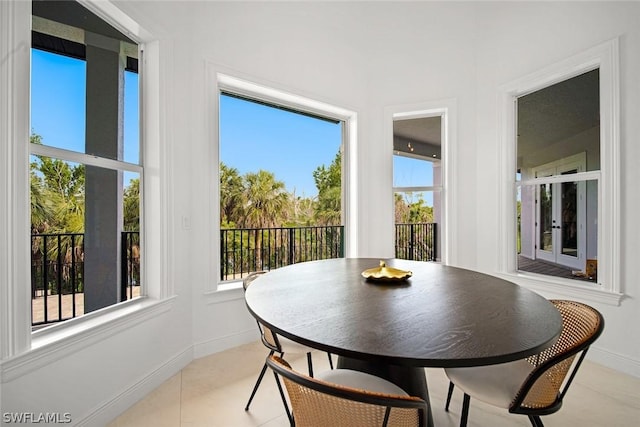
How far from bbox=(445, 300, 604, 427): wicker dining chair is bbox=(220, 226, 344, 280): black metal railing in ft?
7.15

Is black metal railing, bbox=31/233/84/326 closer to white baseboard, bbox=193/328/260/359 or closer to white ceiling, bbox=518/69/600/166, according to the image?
white baseboard, bbox=193/328/260/359

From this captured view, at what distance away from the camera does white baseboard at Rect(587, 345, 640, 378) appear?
2.28 metres

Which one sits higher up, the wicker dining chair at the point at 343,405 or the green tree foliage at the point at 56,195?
the green tree foliage at the point at 56,195

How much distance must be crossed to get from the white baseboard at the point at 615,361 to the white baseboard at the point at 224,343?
2.80 m

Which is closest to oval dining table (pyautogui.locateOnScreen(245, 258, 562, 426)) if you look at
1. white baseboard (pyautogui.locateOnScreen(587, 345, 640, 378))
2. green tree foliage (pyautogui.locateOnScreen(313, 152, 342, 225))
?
white baseboard (pyautogui.locateOnScreen(587, 345, 640, 378))

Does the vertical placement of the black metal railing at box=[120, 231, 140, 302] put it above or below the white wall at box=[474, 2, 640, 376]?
below

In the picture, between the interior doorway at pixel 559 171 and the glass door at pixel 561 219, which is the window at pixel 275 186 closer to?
the interior doorway at pixel 559 171

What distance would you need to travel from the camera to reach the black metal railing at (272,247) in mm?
3006

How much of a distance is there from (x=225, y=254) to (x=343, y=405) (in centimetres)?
233

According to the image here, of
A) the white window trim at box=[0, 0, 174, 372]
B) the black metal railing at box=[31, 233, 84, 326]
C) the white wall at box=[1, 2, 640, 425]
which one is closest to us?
the white window trim at box=[0, 0, 174, 372]

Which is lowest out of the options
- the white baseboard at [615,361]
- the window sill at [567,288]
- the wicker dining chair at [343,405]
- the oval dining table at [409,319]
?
the white baseboard at [615,361]

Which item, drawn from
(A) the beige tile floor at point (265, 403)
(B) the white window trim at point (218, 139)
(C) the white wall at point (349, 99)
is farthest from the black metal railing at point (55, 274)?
(B) the white window trim at point (218, 139)

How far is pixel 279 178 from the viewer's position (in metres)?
3.37

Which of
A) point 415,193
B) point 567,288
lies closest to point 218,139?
point 415,193
